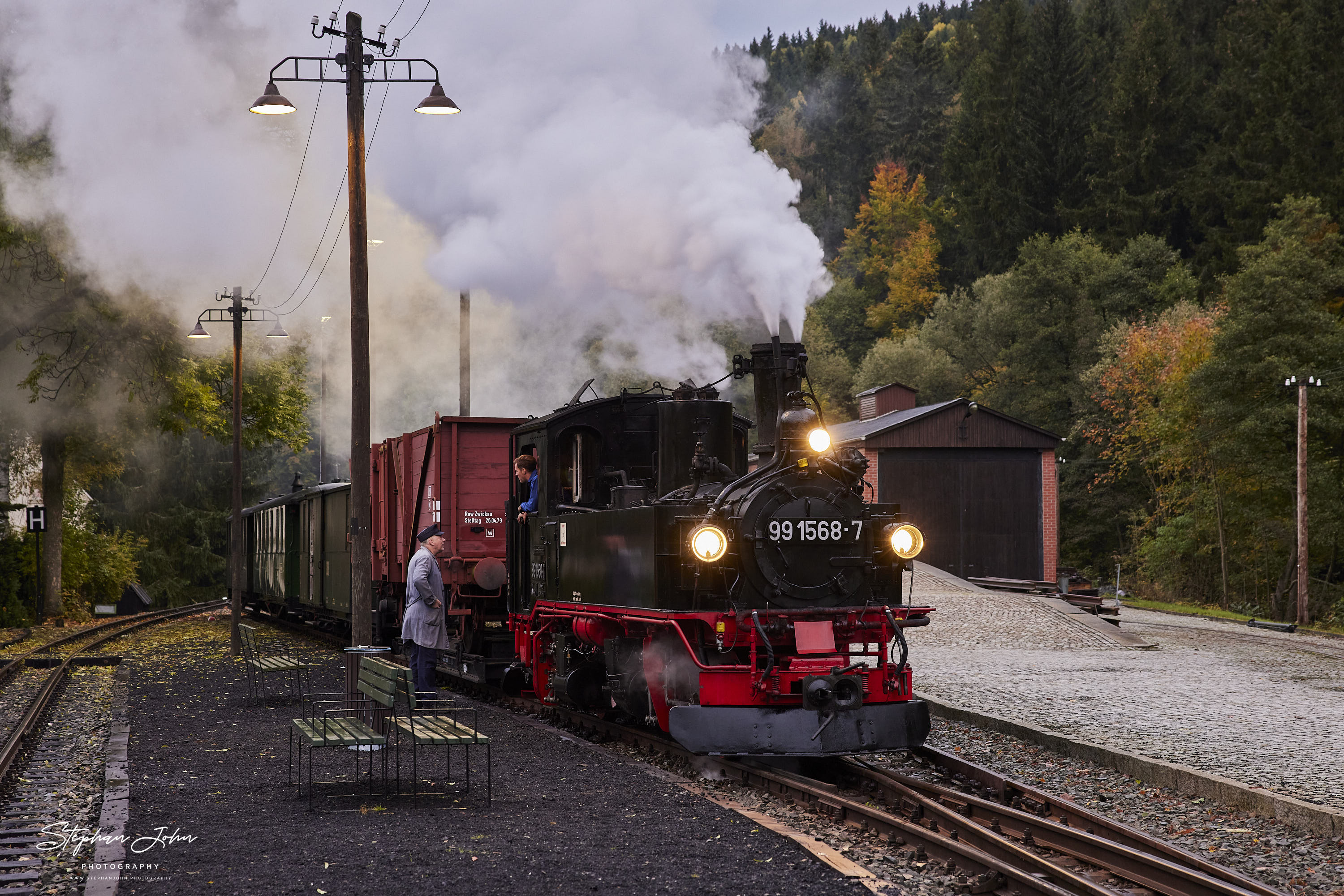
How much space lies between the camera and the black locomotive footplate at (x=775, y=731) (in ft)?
26.3

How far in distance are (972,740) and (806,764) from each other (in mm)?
2074

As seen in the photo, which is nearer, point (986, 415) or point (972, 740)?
point (972, 740)

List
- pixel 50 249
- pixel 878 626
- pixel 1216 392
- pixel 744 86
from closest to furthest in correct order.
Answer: pixel 878 626 < pixel 744 86 < pixel 50 249 < pixel 1216 392

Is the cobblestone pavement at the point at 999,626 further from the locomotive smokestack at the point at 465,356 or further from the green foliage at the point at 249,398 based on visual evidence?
the green foliage at the point at 249,398

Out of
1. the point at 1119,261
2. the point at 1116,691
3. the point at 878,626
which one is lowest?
the point at 1116,691

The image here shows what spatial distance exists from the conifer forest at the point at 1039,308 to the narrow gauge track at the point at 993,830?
5612 mm

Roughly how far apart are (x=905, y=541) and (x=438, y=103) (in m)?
5.68

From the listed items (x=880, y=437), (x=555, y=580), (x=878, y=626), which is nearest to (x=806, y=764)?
(x=878, y=626)

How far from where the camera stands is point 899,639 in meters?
8.48

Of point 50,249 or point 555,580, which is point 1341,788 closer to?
point 555,580

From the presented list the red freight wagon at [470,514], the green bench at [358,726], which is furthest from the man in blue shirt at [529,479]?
the green bench at [358,726]

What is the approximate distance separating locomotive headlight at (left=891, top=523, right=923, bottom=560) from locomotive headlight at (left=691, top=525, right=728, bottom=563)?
129 cm

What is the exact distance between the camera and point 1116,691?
44.1 ft

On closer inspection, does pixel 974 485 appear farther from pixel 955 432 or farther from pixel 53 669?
pixel 53 669
